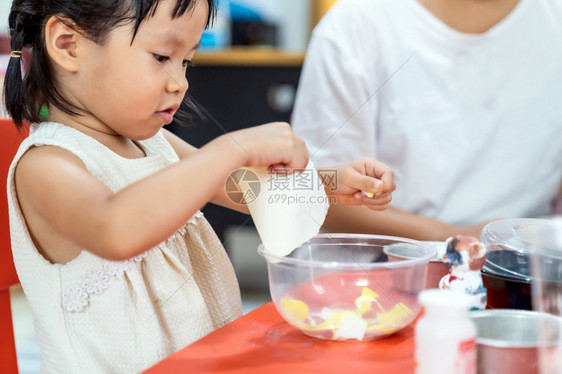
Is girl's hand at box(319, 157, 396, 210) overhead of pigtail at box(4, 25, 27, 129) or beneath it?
beneath

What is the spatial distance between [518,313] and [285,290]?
0.72ft

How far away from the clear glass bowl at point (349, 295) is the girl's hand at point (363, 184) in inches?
6.4

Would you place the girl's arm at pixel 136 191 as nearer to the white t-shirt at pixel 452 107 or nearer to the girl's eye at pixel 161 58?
the girl's eye at pixel 161 58

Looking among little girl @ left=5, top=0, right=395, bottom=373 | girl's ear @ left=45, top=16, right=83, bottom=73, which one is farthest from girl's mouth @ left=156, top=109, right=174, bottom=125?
girl's ear @ left=45, top=16, right=83, bottom=73

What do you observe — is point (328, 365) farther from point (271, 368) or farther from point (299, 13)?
point (299, 13)

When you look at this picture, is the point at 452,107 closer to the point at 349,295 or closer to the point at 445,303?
the point at 349,295

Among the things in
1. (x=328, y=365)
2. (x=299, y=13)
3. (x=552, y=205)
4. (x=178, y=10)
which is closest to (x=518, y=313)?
(x=328, y=365)

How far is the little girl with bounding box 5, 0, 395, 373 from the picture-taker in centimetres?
71

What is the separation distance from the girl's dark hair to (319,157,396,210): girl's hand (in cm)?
26

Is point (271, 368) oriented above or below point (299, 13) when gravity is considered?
below

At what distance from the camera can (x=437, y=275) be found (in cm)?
77

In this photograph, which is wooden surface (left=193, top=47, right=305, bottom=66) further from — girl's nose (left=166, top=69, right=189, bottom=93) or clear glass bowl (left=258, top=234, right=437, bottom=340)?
clear glass bowl (left=258, top=234, right=437, bottom=340)

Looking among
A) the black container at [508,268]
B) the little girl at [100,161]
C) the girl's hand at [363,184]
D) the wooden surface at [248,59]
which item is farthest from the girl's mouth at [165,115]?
the wooden surface at [248,59]

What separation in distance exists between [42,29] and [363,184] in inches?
16.8
